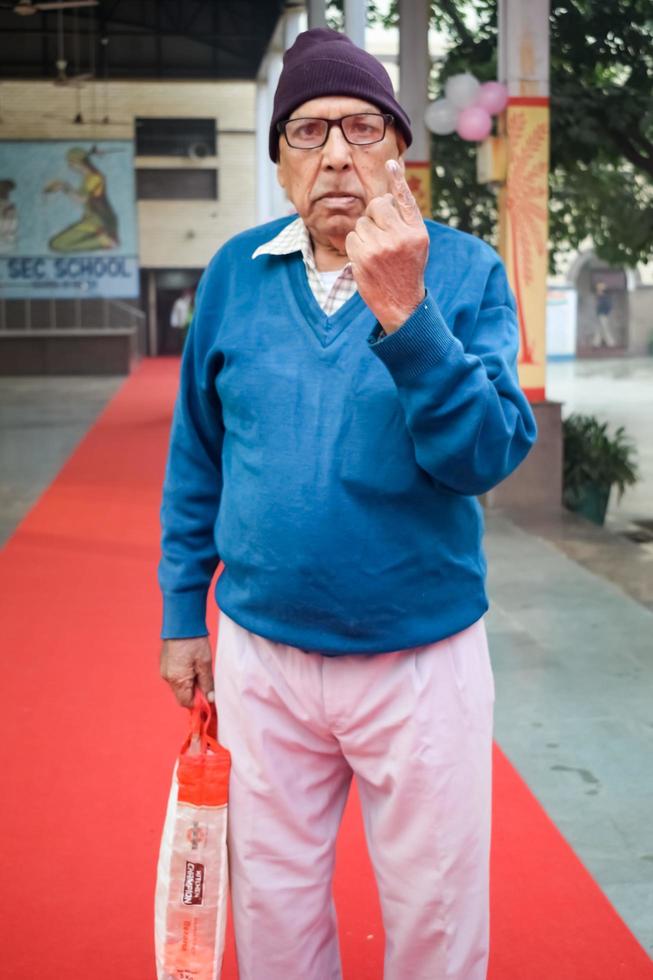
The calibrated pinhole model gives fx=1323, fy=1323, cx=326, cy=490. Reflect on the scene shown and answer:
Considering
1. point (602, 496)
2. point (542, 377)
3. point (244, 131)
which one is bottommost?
point (602, 496)

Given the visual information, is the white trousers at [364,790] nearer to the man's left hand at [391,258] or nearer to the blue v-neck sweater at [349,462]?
the blue v-neck sweater at [349,462]

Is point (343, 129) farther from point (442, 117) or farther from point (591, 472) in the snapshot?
point (591, 472)

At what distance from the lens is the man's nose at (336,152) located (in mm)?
1834

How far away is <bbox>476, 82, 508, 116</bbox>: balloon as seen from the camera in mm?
8562

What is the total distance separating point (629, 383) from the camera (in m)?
24.0

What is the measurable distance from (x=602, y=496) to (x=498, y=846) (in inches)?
265

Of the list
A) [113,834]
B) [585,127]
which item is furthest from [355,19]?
[113,834]

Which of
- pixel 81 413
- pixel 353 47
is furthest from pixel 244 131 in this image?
pixel 353 47

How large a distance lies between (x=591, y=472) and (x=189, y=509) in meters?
8.18

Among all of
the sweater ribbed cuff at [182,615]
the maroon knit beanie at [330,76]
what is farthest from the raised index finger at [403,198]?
the sweater ribbed cuff at [182,615]

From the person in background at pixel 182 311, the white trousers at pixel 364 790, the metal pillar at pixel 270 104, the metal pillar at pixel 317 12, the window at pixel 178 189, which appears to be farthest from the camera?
the window at pixel 178 189

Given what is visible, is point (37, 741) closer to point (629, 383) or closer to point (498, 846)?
point (498, 846)

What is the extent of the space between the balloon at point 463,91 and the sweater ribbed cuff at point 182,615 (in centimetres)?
722

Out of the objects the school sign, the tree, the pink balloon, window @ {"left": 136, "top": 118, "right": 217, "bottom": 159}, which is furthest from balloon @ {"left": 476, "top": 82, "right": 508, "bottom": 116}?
window @ {"left": 136, "top": 118, "right": 217, "bottom": 159}
